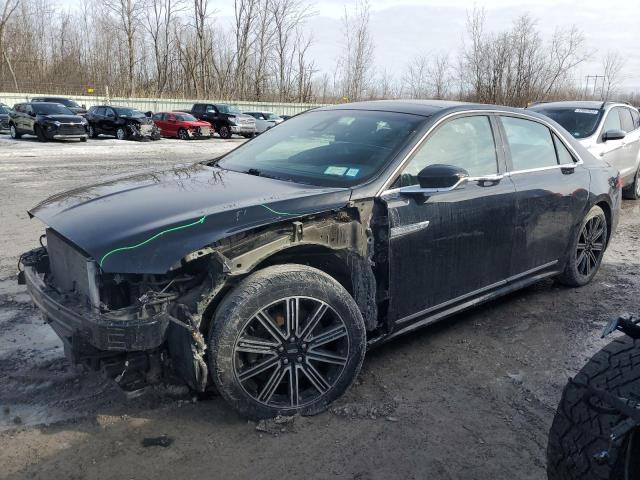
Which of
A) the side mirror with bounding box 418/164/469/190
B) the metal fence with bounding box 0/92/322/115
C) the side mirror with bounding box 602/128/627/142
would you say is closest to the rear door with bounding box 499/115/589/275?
the side mirror with bounding box 418/164/469/190

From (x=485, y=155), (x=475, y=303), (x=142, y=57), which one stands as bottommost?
(x=475, y=303)

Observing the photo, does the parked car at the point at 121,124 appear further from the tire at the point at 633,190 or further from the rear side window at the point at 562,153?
the rear side window at the point at 562,153

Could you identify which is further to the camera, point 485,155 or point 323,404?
point 485,155

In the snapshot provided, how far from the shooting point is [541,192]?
14.0ft

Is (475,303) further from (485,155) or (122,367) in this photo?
(122,367)

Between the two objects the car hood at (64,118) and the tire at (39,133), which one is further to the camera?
the tire at (39,133)

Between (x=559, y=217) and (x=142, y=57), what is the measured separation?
52.6 meters

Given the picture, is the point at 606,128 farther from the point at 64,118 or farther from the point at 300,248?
the point at 64,118

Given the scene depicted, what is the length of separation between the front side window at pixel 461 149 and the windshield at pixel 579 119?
533 centimetres

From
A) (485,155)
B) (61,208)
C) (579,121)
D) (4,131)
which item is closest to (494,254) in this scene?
(485,155)

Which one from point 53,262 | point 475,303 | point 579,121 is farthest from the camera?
point 579,121

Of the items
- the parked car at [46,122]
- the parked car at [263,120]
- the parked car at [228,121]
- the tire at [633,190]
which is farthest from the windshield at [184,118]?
the tire at [633,190]

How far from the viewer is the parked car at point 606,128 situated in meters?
8.51

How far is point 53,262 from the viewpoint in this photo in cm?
326
